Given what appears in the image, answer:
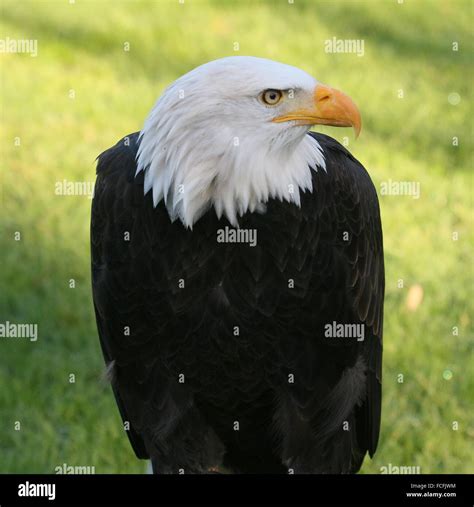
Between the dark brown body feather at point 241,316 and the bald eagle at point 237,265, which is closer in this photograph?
the bald eagle at point 237,265

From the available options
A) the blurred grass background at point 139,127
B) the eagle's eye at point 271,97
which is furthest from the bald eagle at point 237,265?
the blurred grass background at point 139,127

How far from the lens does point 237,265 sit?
401cm

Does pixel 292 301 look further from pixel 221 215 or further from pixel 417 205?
pixel 417 205

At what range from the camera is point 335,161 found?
4.26 meters

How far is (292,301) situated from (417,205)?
11.0 ft

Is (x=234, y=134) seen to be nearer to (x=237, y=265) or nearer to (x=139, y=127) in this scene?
(x=237, y=265)

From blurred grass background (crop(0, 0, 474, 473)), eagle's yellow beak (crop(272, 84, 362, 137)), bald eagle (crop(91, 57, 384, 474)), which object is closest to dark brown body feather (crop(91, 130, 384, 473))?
bald eagle (crop(91, 57, 384, 474))

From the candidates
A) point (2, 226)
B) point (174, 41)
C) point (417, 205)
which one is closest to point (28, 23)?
point (174, 41)

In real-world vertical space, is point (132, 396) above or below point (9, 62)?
below

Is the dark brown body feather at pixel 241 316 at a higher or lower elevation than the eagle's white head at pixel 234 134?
lower

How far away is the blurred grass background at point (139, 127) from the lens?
549 cm

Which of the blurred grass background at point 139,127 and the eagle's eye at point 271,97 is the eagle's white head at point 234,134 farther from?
the blurred grass background at point 139,127

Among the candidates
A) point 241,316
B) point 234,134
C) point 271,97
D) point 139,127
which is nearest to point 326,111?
point 271,97

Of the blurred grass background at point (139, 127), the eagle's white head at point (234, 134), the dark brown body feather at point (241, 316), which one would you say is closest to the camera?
the eagle's white head at point (234, 134)
